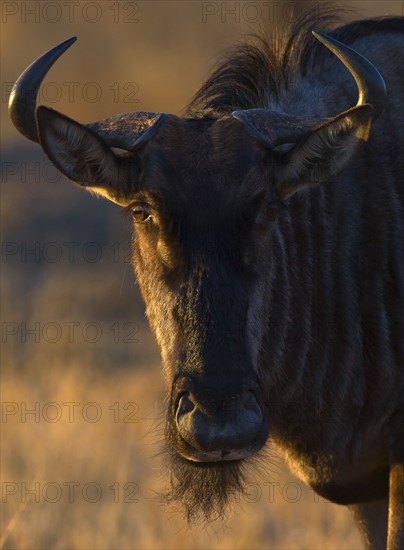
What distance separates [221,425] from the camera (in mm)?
4289

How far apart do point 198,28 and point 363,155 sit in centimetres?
1854

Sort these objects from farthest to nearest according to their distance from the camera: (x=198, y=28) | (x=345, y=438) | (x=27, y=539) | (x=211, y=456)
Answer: (x=198, y=28)
(x=27, y=539)
(x=345, y=438)
(x=211, y=456)

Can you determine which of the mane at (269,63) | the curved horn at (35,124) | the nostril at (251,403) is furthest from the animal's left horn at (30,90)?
the nostril at (251,403)

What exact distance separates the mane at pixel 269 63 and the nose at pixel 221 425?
151 centimetres

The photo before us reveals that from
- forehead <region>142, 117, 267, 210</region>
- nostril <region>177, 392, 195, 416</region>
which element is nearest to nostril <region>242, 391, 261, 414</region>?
nostril <region>177, 392, 195, 416</region>

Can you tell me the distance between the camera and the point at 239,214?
4598mm

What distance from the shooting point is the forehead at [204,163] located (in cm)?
462

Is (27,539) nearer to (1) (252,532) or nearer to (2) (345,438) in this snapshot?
(1) (252,532)

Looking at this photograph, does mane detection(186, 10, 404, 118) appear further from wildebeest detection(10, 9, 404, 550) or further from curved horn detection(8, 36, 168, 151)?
curved horn detection(8, 36, 168, 151)

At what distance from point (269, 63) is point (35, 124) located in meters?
1.19

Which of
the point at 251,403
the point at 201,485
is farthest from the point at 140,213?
the point at 201,485

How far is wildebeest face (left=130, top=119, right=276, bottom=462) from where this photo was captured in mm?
4344

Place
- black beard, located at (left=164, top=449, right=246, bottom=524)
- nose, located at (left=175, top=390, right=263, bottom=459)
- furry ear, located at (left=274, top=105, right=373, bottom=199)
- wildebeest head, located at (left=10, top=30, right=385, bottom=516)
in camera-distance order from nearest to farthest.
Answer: nose, located at (left=175, top=390, right=263, bottom=459), wildebeest head, located at (left=10, top=30, right=385, bottom=516), furry ear, located at (left=274, top=105, right=373, bottom=199), black beard, located at (left=164, top=449, right=246, bottom=524)

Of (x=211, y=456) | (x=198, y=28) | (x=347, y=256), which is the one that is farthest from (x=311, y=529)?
(x=198, y=28)
